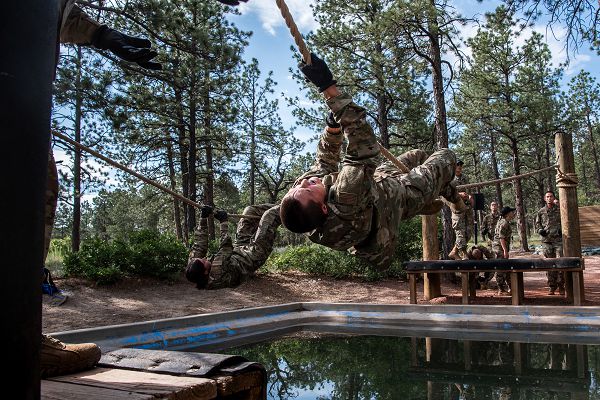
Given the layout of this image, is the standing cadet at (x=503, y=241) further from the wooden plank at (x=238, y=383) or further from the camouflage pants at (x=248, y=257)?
the wooden plank at (x=238, y=383)

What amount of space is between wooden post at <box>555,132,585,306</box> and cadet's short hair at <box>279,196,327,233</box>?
18.6ft

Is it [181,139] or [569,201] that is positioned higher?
[181,139]

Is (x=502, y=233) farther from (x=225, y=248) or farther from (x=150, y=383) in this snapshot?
(x=150, y=383)

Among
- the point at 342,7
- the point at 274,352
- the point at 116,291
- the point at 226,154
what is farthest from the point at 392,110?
the point at 274,352

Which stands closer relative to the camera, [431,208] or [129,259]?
[431,208]

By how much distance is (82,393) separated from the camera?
1837 mm

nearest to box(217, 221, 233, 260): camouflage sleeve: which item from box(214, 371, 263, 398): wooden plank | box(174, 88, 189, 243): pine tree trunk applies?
box(214, 371, 263, 398): wooden plank

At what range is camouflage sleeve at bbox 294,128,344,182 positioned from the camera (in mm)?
3988

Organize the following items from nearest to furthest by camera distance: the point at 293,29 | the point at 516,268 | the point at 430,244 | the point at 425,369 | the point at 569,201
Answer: the point at 293,29, the point at 425,369, the point at 569,201, the point at 516,268, the point at 430,244

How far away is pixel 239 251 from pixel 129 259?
663 cm

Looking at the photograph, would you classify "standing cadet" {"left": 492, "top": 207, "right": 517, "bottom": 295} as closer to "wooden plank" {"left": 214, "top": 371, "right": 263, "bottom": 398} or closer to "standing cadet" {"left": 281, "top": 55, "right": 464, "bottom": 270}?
"standing cadet" {"left": 281, "top": 55, "right": 464, "bottom": 270}

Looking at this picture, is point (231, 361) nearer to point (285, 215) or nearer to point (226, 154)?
point (285, 215)

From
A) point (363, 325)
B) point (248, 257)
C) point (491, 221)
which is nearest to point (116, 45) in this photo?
point (248, 257)

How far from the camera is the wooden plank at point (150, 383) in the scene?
6.15ft
